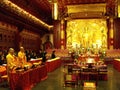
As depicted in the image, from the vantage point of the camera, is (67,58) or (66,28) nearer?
(67,58)

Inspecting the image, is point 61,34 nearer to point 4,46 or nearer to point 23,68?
point 4,46

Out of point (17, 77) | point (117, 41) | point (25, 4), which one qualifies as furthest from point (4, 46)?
point (117, 41)

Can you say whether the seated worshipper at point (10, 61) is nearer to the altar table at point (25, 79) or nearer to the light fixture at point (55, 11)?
the altar table at point (25, 79)

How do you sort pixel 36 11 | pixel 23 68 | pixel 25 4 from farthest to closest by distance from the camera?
pixel 36 11, pixel 25 4, pixel 23 68

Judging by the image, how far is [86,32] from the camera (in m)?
23.7

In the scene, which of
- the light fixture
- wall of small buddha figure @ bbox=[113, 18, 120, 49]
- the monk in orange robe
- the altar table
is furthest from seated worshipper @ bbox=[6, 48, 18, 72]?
wall of small buddha figure @ bbox=[113, 18, 120, 49]

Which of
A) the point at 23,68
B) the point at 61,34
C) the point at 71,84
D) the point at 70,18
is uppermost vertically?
the point at 70,18

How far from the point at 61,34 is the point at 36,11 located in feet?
11.6

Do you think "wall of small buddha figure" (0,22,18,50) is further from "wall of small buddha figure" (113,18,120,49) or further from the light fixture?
"wall of small buddha figure" (113,18,120,49)

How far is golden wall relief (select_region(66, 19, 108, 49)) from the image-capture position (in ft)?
75.5

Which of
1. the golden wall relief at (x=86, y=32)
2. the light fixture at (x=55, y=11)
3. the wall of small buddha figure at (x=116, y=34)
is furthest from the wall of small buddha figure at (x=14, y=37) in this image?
the wall of small buddha figure at (x=116, y=34)

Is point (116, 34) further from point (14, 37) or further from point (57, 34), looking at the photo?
point (14, 37)

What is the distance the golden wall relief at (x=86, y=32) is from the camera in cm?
2300

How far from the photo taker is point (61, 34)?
2273cm
